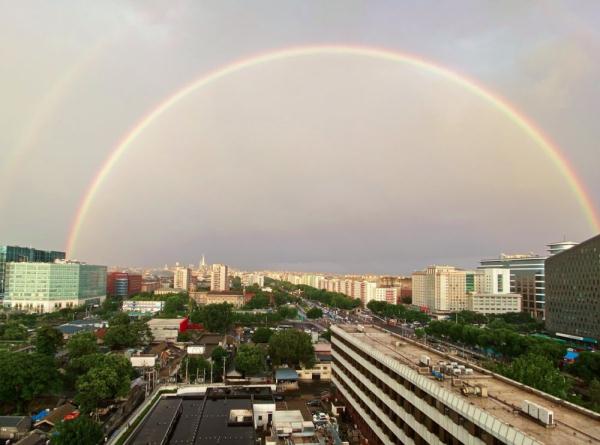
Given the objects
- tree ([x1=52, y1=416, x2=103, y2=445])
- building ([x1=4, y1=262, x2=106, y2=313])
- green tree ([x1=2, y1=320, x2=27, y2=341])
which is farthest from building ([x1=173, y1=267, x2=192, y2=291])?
tree ([x1=52, y1=416, x2=103, y2=445])

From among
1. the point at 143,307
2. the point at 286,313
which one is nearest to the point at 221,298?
the point at 143,307

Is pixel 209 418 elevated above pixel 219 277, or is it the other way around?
pixel 219 277

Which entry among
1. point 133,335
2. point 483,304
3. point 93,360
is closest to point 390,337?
point 93,360

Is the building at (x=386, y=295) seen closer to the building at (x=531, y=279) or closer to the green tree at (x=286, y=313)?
the building at (x=531, y=279)

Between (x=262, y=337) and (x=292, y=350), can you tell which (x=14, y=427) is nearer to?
(x=292, y=350)

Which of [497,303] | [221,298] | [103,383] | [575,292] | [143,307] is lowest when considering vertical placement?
[221,298]

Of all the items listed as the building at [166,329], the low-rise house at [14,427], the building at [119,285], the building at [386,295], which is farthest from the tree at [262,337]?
the building at [119,285]
